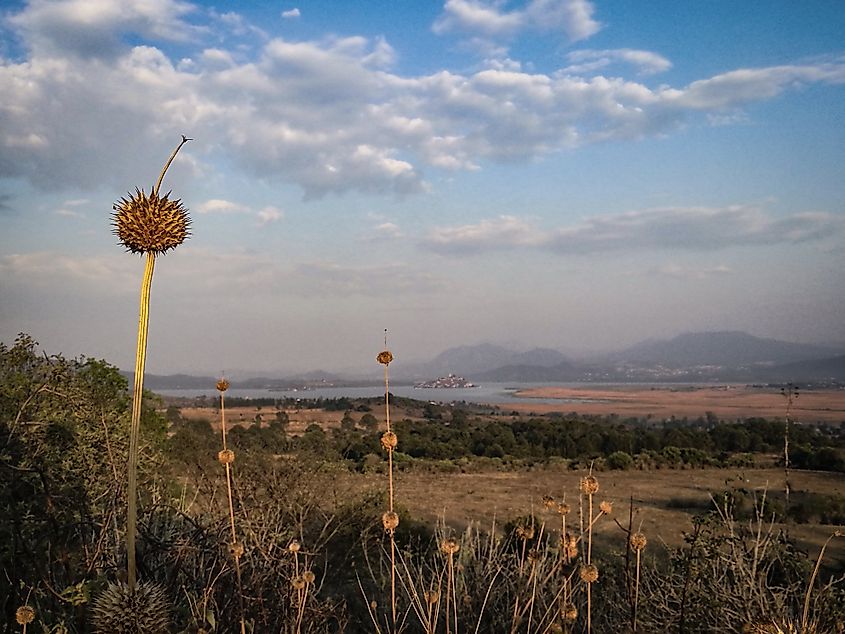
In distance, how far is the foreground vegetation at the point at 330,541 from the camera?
114 inches

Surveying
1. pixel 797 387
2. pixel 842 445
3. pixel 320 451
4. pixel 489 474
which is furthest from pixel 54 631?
pixel 842 445

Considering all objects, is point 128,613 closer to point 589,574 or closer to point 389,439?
point 389,439

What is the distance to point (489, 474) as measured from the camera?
4000 centimetres

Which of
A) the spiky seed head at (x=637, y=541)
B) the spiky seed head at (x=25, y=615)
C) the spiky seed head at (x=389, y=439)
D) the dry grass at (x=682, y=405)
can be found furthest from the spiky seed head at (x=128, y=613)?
the dry grass at (x=682, y=405)

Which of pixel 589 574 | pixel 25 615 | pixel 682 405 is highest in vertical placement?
pixel 589 574

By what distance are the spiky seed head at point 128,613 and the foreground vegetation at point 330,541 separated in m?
0.10

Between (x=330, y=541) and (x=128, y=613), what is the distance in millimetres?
13028

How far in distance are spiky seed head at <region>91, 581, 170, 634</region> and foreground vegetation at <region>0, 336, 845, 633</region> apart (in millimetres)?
101

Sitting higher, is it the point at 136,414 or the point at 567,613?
the point at 136,414

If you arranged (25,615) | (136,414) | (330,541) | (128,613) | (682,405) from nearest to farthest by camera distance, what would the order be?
(136,414)
(128,613)
(25,615)
(330,541)
(682,405)

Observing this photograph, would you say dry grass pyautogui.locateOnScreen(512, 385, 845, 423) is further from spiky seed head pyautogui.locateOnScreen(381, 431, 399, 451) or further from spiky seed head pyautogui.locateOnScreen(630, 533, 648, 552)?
spiky seed head pyautogui.locateOnScreen(381, 431, 399, 451)

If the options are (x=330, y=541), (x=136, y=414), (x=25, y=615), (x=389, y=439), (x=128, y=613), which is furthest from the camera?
(x=330, y=541)

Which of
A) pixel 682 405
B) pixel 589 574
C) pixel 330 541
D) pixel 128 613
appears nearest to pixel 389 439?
pixel 589 574

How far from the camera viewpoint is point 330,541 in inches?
556
